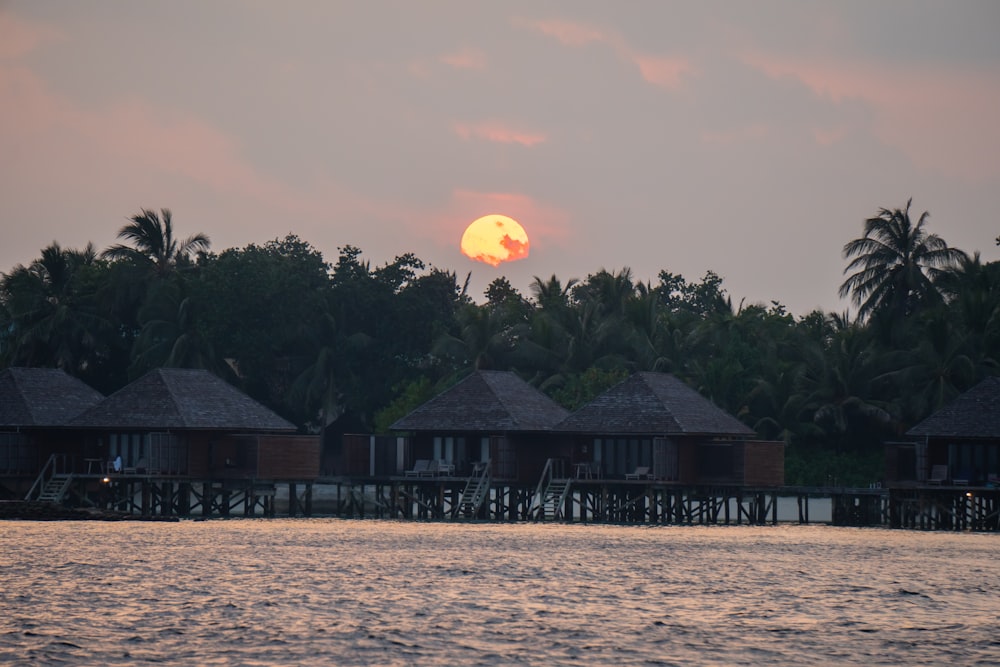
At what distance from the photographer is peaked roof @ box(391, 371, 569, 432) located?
7238 centimetres

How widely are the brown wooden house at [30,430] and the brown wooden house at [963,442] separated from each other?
35212mm

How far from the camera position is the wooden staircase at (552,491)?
7025cm

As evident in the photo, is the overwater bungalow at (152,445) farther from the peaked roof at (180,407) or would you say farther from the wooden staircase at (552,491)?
the wooden staircase at (552,491)

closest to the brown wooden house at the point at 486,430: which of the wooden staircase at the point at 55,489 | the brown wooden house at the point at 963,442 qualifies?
the wooden staircase at the point at 55,489

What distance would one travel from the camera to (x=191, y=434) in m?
70.6

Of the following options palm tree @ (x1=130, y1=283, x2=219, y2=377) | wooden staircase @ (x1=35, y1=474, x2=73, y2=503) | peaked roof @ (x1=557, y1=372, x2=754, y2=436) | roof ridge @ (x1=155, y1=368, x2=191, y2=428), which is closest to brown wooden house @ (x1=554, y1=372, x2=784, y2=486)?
peaked roof @ (x1=557, y1=372, x2=754, y2=436)

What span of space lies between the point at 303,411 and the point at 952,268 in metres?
35.5

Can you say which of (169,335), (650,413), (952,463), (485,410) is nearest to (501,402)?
(485,410)

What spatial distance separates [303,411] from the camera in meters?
94.4

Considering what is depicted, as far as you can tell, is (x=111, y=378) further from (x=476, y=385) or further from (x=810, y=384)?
(x=810, y=384)

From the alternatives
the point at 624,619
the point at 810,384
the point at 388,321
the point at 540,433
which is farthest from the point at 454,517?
the point at 624,619

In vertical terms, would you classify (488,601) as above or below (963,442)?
below

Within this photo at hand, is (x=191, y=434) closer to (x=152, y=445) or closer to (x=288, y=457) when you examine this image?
(x=152, y=445)

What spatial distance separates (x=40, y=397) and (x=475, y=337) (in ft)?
83.4
